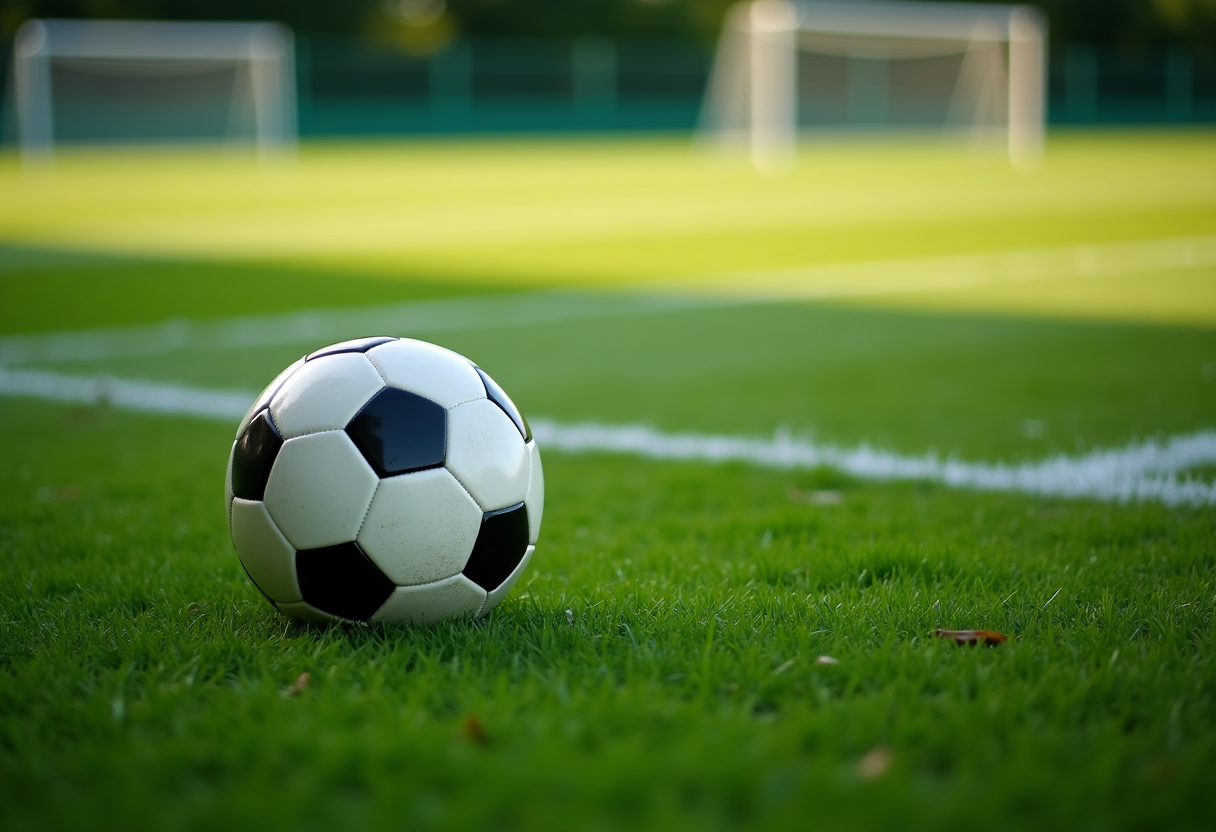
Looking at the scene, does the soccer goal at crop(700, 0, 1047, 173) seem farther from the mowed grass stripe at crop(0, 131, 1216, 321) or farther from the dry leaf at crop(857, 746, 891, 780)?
the dry leaf at crop(857, 746, 891, 780)

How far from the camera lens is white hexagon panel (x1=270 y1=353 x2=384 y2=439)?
290 cm

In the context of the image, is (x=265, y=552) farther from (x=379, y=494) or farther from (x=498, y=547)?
(x=498, y=547)

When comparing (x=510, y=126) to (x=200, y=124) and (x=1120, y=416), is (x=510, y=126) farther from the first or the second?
(x=1120, y=416)

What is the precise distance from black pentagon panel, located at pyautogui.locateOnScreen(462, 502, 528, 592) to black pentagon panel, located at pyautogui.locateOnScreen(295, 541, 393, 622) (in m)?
0.23

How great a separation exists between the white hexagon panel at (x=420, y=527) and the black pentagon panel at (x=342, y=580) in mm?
29

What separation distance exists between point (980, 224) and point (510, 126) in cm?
2648

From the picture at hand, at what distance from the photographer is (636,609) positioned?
311 cm

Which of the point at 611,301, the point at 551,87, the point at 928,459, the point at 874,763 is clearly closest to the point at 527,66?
the point at 551,87

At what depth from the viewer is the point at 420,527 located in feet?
9.32

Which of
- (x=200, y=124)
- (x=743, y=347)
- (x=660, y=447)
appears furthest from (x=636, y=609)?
(x=200, y=124)

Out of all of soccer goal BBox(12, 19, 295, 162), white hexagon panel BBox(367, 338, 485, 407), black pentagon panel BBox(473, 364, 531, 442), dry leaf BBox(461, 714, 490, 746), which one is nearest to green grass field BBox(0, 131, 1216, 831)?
dry leaf BBox(461, 714, 490, 746)

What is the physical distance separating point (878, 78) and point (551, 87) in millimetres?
11206

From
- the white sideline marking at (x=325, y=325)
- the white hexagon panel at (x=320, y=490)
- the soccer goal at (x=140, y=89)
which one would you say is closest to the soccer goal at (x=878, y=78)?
the soccer goal at (x=140, y=89)

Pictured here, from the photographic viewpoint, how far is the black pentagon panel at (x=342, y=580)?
2.83 m
